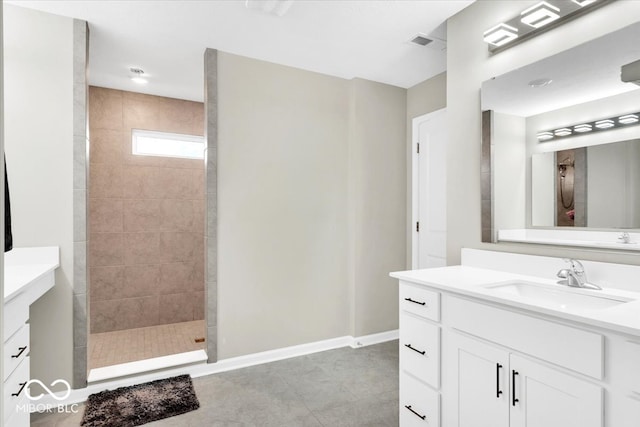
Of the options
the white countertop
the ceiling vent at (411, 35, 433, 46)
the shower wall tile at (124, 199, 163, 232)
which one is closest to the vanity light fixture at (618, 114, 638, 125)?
the ceiling vent at (411, 35, 433, 46)

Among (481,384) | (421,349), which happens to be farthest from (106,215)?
(481,384)

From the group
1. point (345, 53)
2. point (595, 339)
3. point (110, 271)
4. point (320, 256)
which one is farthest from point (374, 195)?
point (110, 271)

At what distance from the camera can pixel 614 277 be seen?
155 cm

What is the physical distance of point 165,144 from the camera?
13.2ft

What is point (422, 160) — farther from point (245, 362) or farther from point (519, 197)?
point (245, 362)

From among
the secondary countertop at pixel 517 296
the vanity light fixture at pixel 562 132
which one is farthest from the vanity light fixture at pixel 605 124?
the secondary countertop at pixel 517 296

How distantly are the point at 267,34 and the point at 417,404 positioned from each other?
2582 mm

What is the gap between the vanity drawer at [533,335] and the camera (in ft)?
3.76

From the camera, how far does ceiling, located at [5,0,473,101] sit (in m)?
2.21

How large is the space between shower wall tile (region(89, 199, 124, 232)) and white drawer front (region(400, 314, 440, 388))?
128 inches

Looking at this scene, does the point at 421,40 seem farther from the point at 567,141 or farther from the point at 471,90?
the point at 567,141

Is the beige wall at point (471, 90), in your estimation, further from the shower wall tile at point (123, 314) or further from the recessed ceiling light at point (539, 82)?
the shower wall tile at point (123, 314)

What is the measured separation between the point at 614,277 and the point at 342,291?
7.13 feet

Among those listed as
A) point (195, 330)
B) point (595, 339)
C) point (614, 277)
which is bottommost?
point (195, 330)
